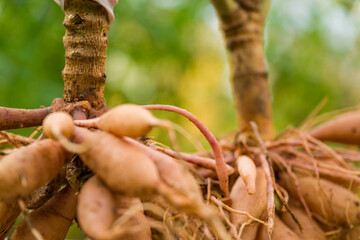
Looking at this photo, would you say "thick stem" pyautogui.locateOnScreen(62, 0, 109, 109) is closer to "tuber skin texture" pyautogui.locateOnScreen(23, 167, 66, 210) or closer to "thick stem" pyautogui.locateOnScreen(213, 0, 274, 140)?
"tuber skin texture" pyautogui.locateOnScreen(23, 167, 66, 210)

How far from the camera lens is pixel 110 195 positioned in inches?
15.4

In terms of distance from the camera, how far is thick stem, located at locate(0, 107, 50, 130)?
0.50 m

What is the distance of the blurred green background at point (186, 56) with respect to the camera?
1574mm

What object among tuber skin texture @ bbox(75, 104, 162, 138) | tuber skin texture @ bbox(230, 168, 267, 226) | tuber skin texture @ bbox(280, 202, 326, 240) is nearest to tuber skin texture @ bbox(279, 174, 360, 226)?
tuber skin texture @ bbox(280, 202, 326, 240)

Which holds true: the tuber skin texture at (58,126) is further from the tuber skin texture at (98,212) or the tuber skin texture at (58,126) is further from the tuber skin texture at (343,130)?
the tuber skin texture at (343,130)

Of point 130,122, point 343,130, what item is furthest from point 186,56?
point 130,122

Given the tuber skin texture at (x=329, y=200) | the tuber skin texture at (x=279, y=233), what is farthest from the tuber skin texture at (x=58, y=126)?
the tuber skin texture at (x=329, y=200)

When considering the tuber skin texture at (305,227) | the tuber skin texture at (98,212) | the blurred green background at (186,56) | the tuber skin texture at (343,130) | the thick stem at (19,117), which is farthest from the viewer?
the blurred green background at (186,56)

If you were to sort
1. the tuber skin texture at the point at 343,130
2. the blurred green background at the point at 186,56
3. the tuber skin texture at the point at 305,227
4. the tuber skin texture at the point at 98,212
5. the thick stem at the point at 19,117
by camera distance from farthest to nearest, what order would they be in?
1. the blurred green background at the point at 186,56
2. the tuber skin texture at the point at 343,130
3. the tuber skin texture at the point at 305,227
4. the thick stem at the point at 19,117
5. the tuber skin texture at the point at 98,212

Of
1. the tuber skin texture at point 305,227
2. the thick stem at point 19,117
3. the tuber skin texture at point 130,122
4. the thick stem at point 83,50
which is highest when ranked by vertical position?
the thick stem at point 83,50

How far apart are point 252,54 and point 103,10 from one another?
539 mm

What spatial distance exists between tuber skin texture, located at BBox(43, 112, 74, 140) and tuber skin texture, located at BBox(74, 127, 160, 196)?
1.2 inches

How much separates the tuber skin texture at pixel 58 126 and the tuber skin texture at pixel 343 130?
731 millimetres

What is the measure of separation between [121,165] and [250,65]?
2.26ft
